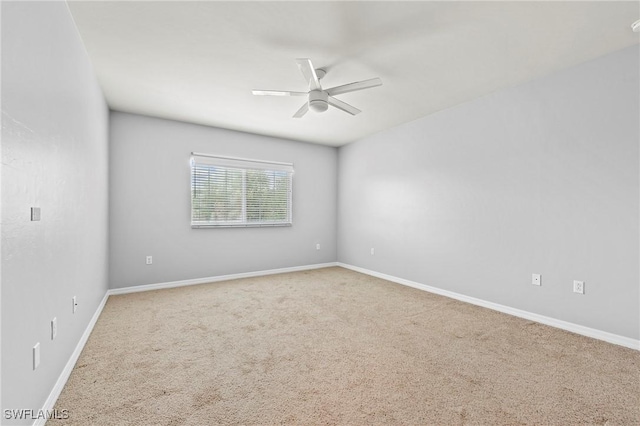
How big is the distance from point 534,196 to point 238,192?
13.5 feet

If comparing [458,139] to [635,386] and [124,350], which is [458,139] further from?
[124,350]

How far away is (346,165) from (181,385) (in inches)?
182

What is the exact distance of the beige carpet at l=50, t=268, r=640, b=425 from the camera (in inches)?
61.5

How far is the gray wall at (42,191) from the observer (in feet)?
3.88

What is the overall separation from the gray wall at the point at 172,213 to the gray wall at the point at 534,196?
211 centimetres

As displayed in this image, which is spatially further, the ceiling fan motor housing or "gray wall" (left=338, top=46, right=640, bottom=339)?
the ceiling fan motor housing

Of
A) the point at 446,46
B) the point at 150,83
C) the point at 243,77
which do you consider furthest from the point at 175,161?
the point at 446,46

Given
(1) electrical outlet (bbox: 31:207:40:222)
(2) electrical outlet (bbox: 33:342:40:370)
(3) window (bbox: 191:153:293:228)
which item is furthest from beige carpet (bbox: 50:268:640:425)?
(3) window (bbox: 191:153:293:228)

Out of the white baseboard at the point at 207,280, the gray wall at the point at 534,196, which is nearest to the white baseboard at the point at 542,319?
the gray wall at the point at 534,196

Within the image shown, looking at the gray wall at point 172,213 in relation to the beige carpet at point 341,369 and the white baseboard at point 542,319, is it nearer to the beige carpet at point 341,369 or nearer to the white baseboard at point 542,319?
the beige carpet at point 341,369

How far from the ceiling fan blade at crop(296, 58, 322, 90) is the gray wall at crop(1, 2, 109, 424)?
1520 mm

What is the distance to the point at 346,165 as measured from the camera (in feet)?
18.7

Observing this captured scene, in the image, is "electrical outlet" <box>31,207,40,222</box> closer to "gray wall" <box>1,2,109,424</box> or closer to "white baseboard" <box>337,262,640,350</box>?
"gray wall" <box>1,2,109,424</box>

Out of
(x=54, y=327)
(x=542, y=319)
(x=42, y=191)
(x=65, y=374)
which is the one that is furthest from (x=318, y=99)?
(x=542, y=319)
